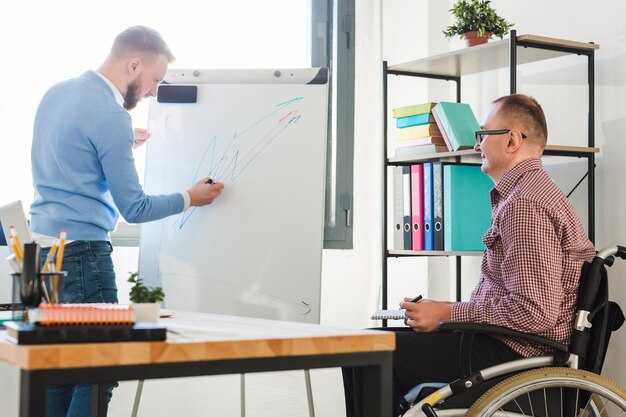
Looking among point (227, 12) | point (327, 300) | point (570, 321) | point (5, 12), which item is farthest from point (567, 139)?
point (5, 12)

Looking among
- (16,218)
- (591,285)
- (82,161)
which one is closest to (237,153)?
(82,161)

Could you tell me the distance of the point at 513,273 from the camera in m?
1.95

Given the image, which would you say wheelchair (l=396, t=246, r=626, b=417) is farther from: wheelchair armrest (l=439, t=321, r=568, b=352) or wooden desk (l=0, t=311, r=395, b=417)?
wooden desk (l=0, t=311, r=395, b=417)

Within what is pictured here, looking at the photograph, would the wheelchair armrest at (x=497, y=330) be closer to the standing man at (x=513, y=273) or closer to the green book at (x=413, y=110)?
the standing man at (x=513, y=273)

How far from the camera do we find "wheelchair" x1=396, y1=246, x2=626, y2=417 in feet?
5.81

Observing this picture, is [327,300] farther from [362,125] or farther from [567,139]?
[567,139]

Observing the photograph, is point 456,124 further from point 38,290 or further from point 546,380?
point 38,290

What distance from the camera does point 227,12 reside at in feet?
11.4

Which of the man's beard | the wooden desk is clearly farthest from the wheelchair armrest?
the man's beard

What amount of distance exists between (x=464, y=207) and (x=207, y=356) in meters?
1.84

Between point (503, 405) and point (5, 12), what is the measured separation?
93.7 inches

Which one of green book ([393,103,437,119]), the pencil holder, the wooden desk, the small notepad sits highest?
green book ([393,103,437,119])

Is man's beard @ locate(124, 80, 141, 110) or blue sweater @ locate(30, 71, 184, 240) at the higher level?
man's beard @ locate(124, 80, 141, 110)

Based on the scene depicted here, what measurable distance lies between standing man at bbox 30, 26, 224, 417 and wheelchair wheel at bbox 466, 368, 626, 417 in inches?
47.1
